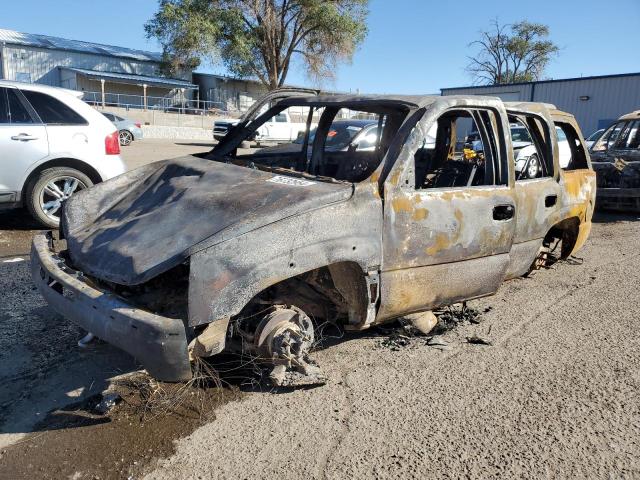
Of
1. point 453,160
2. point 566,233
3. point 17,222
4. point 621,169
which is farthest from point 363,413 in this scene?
point 621,169

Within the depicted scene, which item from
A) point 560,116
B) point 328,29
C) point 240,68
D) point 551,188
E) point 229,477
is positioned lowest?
point 229,477

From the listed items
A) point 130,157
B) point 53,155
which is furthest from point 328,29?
point 53,155

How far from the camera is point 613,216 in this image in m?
9.79

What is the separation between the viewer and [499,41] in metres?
57.9

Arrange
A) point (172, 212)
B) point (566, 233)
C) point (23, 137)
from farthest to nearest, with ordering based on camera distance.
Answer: point (23, 137) → point (566, 233) → point (172, 212)

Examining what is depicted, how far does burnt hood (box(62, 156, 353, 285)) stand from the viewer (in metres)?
2.84

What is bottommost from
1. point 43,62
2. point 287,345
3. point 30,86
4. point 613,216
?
point 613,216

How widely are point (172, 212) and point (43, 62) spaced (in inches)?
1841

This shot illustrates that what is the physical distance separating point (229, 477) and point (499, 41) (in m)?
63.1

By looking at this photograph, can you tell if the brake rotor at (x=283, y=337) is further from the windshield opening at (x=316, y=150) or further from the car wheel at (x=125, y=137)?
the car wheel at (x=125, y=137)

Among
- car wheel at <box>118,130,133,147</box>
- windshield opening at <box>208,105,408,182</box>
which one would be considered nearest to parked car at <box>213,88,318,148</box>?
windshield opening at <box>208,105,408,182</box>

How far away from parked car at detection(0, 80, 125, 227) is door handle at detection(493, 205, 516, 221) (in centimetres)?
530

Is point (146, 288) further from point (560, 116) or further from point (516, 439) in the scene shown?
point (560, 116)

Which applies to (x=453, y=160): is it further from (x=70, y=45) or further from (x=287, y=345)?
(x=70, y=45)
